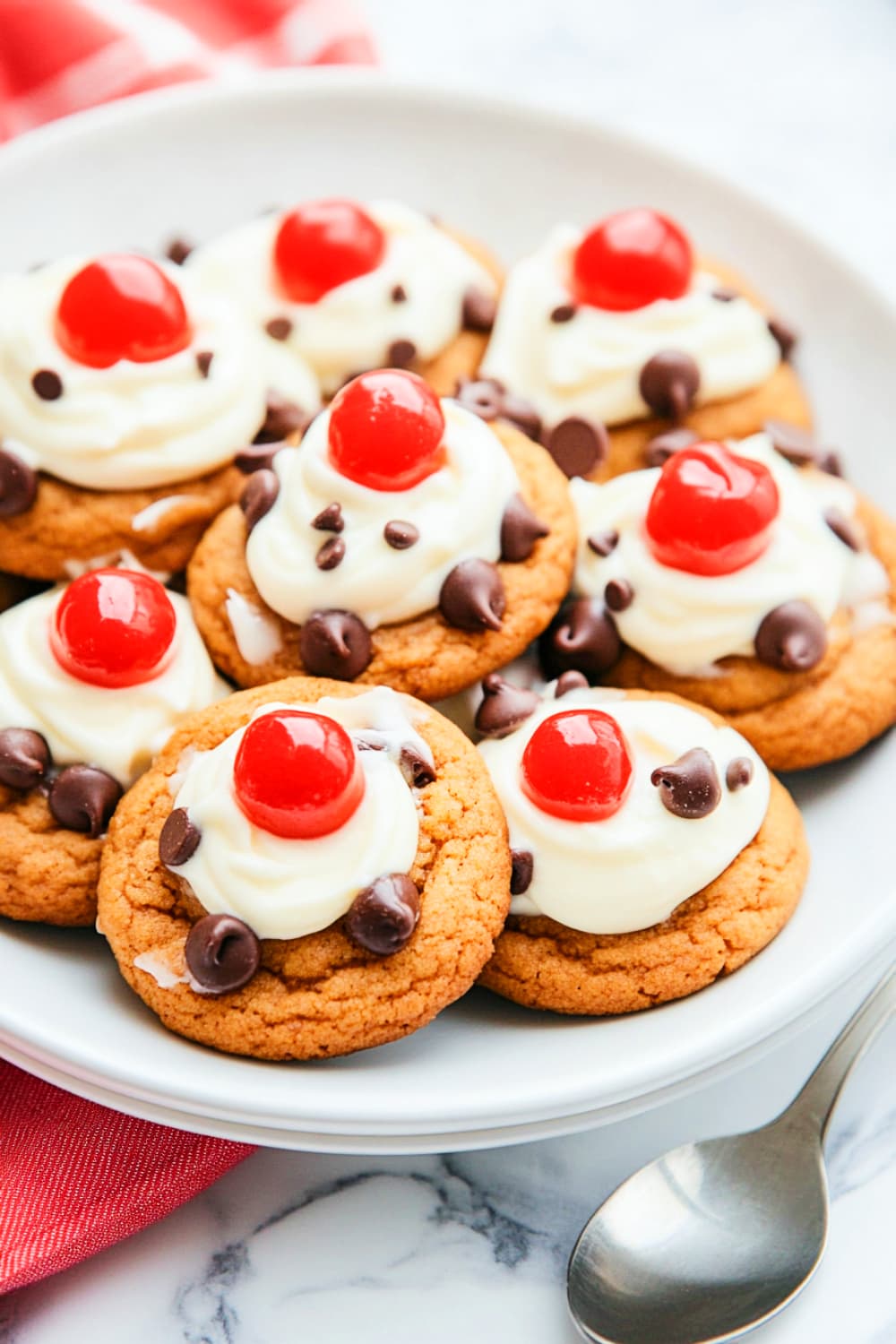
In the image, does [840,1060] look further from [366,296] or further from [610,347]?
[366,296]

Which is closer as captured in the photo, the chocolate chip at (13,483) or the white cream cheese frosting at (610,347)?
the chocolate chip at (13,483)

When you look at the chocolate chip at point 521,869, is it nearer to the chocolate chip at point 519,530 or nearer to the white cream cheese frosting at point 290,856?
the white cream cheese frosting at point 290,856

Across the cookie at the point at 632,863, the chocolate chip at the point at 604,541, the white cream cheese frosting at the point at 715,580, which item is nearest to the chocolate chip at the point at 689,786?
the cookie at the point at 632,863

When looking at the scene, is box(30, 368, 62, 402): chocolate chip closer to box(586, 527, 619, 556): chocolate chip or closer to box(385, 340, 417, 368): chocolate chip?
box(385, 340, 417, 368): chocolate chip

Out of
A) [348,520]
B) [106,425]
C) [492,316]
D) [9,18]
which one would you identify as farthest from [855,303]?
[9,18]

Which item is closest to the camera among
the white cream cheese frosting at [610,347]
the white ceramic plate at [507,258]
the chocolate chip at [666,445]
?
the white ceramic plate at [507,258]
